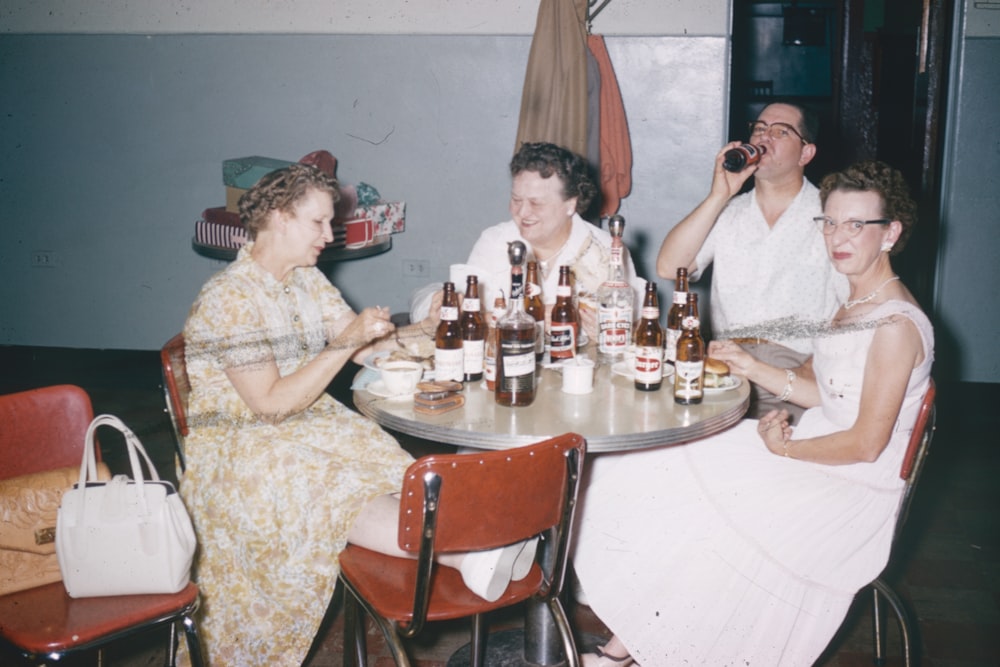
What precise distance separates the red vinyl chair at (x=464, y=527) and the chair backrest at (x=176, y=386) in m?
0.55

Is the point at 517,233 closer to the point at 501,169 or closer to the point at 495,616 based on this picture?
the point at 495,616

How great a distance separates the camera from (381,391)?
202 centimetres

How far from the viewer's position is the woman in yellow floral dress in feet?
6.35

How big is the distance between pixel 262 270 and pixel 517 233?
990 mm

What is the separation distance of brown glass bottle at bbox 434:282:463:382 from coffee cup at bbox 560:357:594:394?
27cm

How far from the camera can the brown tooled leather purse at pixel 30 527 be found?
1.67 meters

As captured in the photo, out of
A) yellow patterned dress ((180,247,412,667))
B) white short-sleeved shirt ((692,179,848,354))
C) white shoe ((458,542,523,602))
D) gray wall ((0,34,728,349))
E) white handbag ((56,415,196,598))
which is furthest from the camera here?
gray wall ((0,34,728,349))

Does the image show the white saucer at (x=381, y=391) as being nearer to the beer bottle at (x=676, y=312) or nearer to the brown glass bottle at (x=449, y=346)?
Result: the brown glass bottle at (x=449, y=346)

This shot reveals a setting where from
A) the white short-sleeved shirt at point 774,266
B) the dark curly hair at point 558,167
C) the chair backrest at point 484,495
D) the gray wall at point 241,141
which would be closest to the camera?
the chair backrest at point 484,495

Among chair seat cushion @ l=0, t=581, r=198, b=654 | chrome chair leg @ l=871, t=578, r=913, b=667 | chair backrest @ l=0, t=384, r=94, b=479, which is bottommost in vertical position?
chrome chair leg @ l=871, t=578, r=913, b=667

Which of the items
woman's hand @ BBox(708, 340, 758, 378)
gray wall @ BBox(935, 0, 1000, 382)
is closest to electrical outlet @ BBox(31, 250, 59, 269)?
woman's hand @ BBox(708, 340, 758, 378)

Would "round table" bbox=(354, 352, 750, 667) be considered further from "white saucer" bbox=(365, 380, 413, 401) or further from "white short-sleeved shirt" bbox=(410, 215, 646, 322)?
"white short-sleeved shirt" bbox=(410, 215, 646, 322)

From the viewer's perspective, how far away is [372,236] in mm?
4316

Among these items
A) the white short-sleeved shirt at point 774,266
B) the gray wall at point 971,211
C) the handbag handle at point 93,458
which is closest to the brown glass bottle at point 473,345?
the handbag handle at point 93,458
